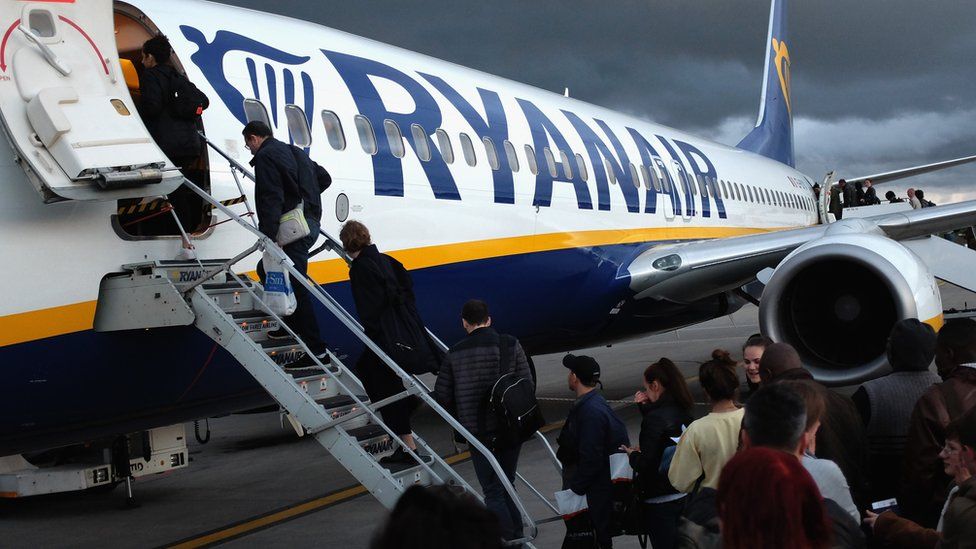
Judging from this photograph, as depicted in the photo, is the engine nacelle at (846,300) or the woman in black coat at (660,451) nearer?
the woman in black coat at (660,451)

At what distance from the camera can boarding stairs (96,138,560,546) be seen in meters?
4.73

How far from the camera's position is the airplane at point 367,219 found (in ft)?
15.2

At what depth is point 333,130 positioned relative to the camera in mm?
6559

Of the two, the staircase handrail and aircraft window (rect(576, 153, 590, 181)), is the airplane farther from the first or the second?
the staircase handrail

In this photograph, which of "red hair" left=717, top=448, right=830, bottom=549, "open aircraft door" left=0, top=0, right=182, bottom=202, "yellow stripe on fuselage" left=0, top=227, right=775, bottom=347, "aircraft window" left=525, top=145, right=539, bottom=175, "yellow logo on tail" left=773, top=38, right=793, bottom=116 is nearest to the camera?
"red hair" left=717, top=448, right=830, bottom=549

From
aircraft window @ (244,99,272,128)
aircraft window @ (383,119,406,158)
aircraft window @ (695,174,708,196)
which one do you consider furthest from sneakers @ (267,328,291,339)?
aircraft window @ (695,174,708,196)

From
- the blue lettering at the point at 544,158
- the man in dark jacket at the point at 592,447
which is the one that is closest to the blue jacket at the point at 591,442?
the man in dark jacket at the point at 592,447

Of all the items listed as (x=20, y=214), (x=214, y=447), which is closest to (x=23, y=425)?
(x=20, y=214)

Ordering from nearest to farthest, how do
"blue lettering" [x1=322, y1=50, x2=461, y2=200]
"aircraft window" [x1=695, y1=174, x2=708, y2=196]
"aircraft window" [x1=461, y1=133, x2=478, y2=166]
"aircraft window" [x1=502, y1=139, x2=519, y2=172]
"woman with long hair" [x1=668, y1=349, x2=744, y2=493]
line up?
"woman with long hair" [x1=668, y1=349, x2=744, y2=493] → "blue lettering" [x1=322, y1=50, x2=461, y2=200] → "aircraft window" [x1=461, y1=133, x2=478, y2=166] → "aircraft window" [x1=502, y1=139, x2=519, y2=172] → "aircraft window" [x1=695, y1=174, x2=708, y2=196]

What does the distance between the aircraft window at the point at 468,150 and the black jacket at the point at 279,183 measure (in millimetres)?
2525

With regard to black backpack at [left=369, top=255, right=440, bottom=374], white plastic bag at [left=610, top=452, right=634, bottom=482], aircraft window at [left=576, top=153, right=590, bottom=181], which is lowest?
white plastic bag at [left=610, top=452, right=634, bottom=482]

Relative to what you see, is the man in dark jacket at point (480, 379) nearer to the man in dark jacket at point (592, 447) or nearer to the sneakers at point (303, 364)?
the man in dark jacket at point (592, 447)

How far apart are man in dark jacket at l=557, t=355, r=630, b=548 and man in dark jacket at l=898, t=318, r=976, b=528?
128 cm

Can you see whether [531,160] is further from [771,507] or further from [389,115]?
[771,507]
